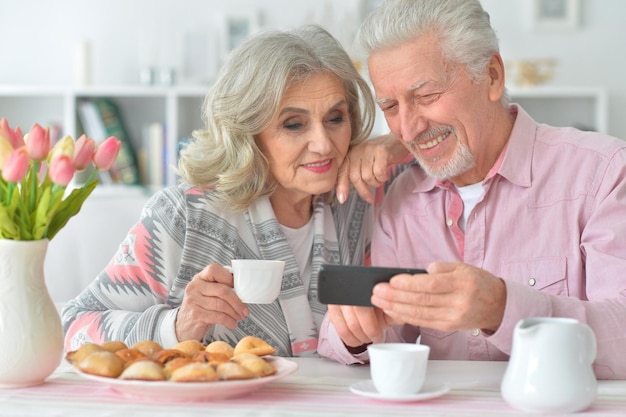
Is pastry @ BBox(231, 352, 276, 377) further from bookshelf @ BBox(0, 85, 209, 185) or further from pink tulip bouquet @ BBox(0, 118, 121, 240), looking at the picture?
bookshelf @ BBox(0, 85, 209, 185)

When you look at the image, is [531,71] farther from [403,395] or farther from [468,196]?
[403,395]

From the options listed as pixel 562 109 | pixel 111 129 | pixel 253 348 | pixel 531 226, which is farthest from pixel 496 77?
pixel 111 129

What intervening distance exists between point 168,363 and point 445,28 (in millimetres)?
1013

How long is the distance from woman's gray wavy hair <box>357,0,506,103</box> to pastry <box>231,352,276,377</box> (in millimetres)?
874

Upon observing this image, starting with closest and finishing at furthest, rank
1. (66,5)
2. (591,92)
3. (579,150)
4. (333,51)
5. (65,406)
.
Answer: (65,406) → (579,150) → (333,51) → (591,92) → (66,5)

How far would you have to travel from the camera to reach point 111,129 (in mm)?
4625

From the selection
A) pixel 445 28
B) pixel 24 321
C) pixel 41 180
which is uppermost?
pixel 445 28

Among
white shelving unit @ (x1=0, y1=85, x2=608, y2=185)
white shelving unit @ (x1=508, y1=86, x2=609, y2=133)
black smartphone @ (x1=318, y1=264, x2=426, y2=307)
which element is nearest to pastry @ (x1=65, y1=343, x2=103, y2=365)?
black smartphone @ (x1=318, y1=264, x2=426, y2=307)

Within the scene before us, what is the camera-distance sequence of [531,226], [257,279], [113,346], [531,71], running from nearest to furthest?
[113,346]
[257,279]
[531,226]
[531,71]

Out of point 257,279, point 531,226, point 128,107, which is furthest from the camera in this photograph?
point 128,107

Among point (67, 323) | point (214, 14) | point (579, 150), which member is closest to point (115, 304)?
point (67, 323)

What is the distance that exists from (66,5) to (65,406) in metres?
3.87

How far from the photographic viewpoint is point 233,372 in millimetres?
1282

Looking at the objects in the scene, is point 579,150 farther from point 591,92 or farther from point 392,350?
point 591,92
